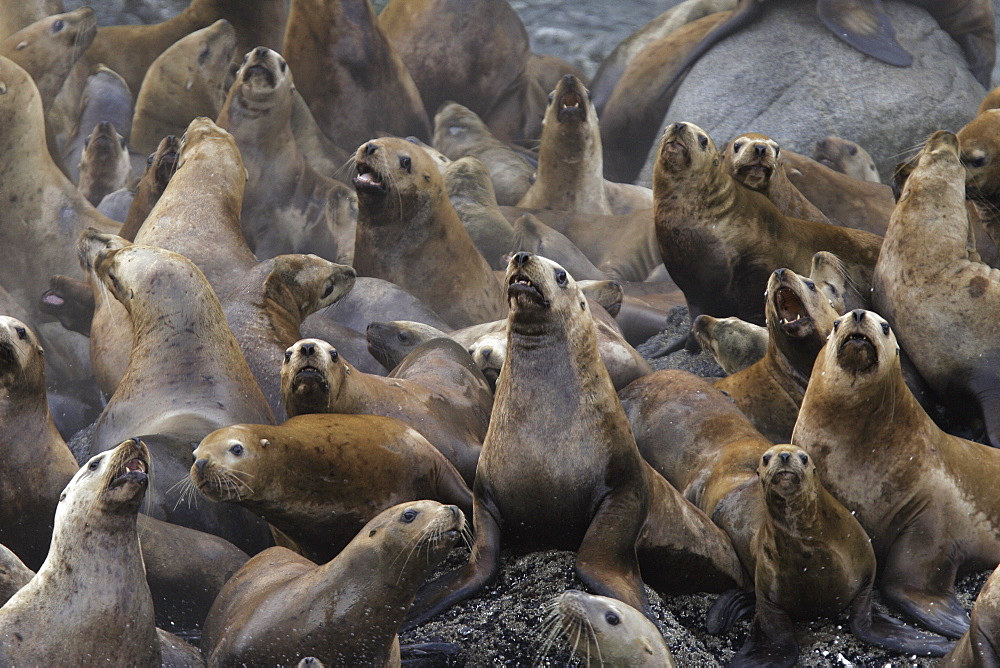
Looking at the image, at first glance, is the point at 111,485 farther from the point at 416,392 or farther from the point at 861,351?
the point at 861,351

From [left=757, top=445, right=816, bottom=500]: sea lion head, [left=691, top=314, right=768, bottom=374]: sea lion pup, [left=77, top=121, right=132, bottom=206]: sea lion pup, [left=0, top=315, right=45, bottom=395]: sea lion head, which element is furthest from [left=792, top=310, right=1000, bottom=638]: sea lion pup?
[left=77, top=121, right=132, bottom=206]: sea lion pup

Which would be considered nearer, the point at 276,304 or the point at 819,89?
the point at 276,304

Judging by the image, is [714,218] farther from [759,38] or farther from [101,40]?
[101,40]

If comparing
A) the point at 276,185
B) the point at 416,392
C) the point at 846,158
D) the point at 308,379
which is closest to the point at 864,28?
the point at 846,158

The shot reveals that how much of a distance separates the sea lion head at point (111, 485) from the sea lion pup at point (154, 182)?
4.18 meters

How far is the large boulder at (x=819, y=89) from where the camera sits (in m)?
11.0

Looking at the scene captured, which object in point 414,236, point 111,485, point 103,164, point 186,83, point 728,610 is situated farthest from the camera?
point 186,83

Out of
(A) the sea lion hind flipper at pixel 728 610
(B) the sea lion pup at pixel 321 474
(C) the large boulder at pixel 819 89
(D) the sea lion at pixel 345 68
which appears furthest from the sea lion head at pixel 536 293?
(C) the large boulder at pixel 819 89

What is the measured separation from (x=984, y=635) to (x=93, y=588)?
286 centimetres

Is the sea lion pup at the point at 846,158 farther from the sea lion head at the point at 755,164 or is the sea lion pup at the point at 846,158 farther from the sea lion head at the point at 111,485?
the sea lion head at the point at 111,485

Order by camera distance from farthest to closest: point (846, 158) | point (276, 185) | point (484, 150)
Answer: point (484, 150), point (846, 158), point (276, 185)

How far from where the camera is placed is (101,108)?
11281mm

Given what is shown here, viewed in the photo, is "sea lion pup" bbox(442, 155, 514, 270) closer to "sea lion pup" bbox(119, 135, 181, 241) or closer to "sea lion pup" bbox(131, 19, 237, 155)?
"sea lion pup" bbox(119, 135, 181, 241)

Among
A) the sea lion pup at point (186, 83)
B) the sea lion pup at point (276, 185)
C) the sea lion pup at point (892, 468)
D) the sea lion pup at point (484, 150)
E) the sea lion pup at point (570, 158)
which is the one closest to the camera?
the sea lion pup at point (892, 468)
